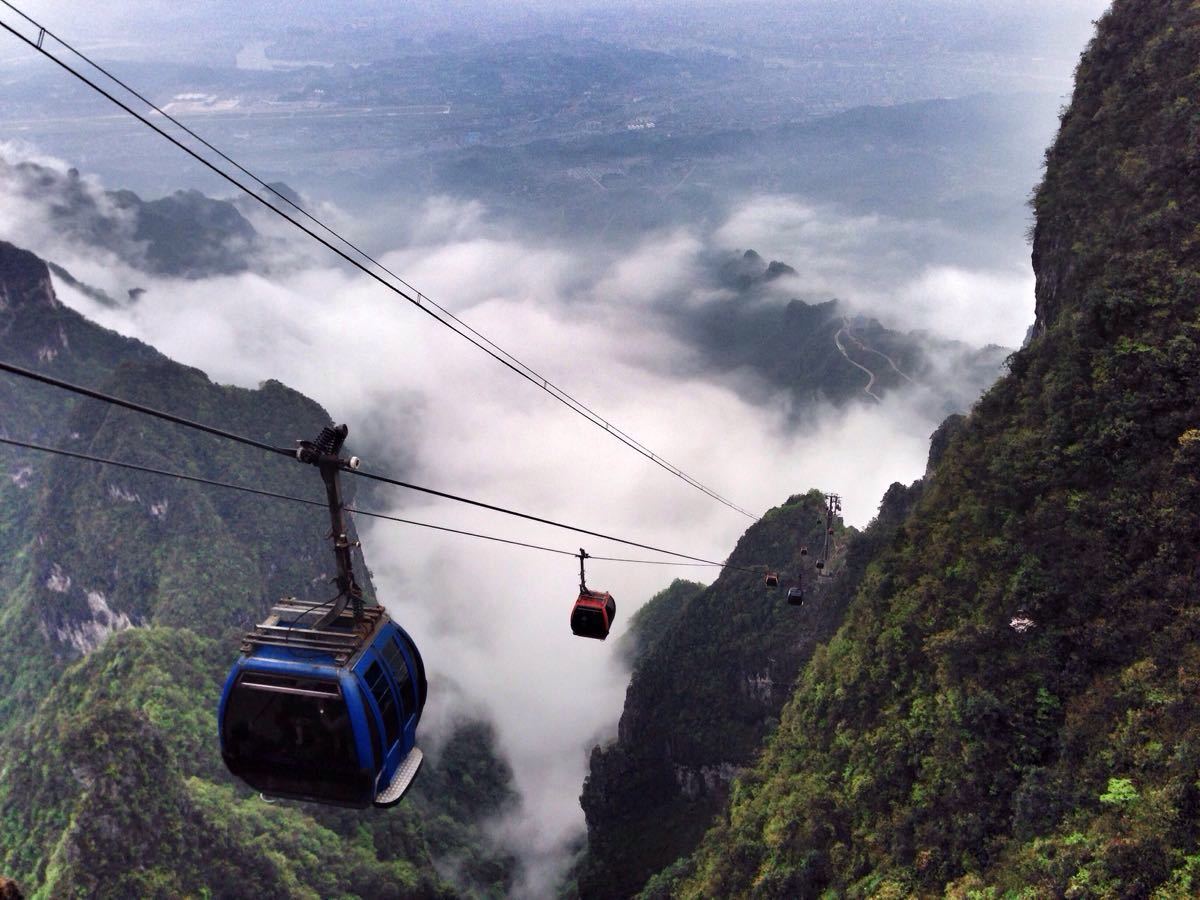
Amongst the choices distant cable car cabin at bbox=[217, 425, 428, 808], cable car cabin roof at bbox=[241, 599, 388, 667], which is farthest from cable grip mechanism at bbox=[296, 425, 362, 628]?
cable car cabin roof at bbox=[241, 599, 388, 667]

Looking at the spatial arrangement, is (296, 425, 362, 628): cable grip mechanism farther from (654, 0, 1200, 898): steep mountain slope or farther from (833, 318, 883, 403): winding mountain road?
(833, 318, 883, 403): winding mountain road

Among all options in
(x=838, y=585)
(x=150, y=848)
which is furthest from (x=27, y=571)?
(x=838, y=585)

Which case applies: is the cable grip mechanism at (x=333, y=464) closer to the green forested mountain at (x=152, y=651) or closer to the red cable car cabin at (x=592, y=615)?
the red cable car cabin at (x=592, y=615)

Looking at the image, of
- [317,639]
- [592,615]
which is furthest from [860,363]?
[317,639]

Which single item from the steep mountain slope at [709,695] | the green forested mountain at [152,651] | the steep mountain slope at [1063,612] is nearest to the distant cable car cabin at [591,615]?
the steep mountain slope at [1063,612]

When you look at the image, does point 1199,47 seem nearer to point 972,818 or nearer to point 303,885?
point 972,818
